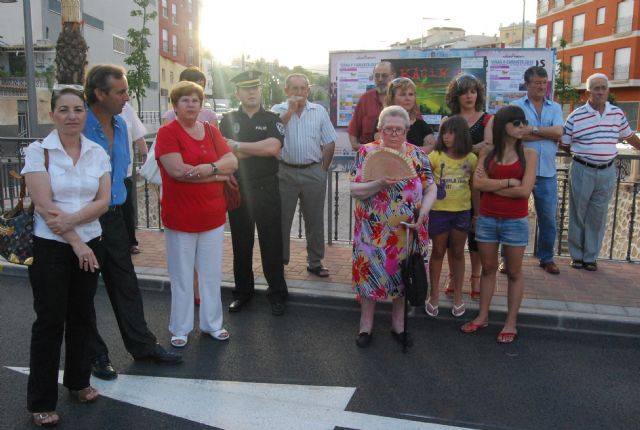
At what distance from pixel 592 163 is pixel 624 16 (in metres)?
45.3

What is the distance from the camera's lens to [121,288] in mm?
4039

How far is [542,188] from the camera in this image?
243 inches

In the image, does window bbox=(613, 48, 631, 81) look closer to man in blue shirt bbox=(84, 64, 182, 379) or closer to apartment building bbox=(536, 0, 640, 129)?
apartment building bbox=(536, 0, 640, 129)

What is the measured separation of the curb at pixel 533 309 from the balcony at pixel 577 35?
51460 mm

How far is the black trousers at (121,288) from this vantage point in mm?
3867

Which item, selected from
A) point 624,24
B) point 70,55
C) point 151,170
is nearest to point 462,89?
point 151,170

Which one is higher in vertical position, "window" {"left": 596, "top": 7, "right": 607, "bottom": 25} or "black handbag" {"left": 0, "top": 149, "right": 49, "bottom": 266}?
"window" {"left": 596, "top": 7, "right": 607, "bottom": 25}

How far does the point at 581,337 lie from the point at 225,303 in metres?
3.24

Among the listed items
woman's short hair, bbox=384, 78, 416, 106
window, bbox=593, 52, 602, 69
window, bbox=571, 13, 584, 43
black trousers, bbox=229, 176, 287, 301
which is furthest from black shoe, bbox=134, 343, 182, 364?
window, bbox=571, 13, 584, 43

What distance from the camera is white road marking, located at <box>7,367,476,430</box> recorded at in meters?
3.45

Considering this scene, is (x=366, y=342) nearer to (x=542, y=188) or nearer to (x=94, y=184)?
(x=94, y=184)

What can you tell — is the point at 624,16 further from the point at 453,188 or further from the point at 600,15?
the point at 453,188

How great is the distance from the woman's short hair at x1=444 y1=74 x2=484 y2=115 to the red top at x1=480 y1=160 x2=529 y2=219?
95 centimetres

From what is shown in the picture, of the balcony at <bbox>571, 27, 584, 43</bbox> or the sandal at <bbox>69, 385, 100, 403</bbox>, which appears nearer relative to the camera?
the sandal at <bbox>69, 385, 100, 403</bbox>
